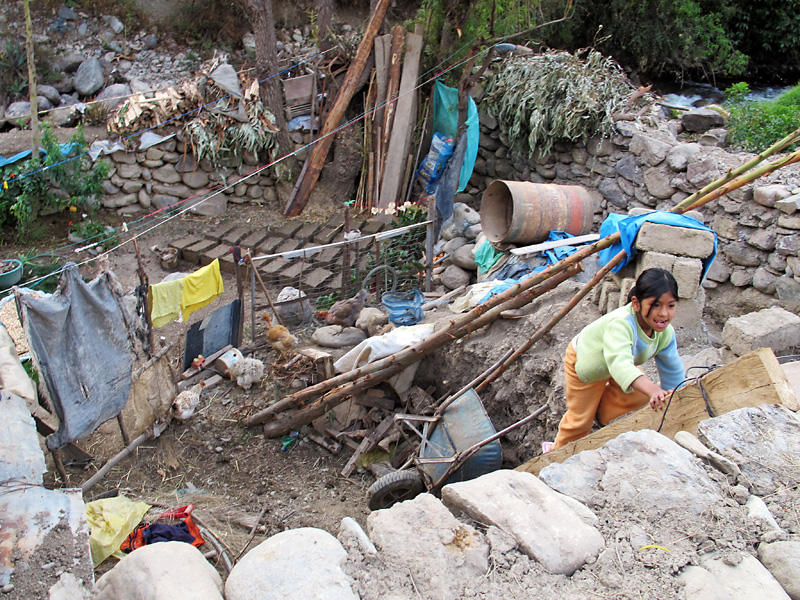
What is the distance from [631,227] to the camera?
4465 mm

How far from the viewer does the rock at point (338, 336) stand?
265 inches

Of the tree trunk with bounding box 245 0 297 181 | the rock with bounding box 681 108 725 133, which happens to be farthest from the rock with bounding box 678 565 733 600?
the tree trunk with bounding box 245 0 297 181

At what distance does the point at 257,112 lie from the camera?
10.4 meters

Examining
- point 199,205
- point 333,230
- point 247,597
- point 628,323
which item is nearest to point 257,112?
point 199,205

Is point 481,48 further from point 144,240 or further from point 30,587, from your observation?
point 30,587

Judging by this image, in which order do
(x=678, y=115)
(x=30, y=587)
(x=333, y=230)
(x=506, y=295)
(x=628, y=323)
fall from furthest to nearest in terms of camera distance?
1. (x=333, y=230)
2. (x=678, y=115)
3. (x=506, y=295)
4. (x=628, y=323)
5. (x=30, y=587)

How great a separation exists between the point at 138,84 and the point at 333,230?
568cm

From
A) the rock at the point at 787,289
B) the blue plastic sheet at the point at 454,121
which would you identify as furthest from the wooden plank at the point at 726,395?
the blue plastic sheet at the point at 454,121

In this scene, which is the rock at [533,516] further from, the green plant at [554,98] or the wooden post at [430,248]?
the green plant at [554,98]

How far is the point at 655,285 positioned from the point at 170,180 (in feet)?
32.6

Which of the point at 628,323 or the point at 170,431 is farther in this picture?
the point at 170,431

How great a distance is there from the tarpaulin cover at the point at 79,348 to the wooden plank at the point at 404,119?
244 inches

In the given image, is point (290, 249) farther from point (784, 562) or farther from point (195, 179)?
point (784, 562)

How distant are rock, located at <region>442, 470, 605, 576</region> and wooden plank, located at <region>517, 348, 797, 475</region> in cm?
79
